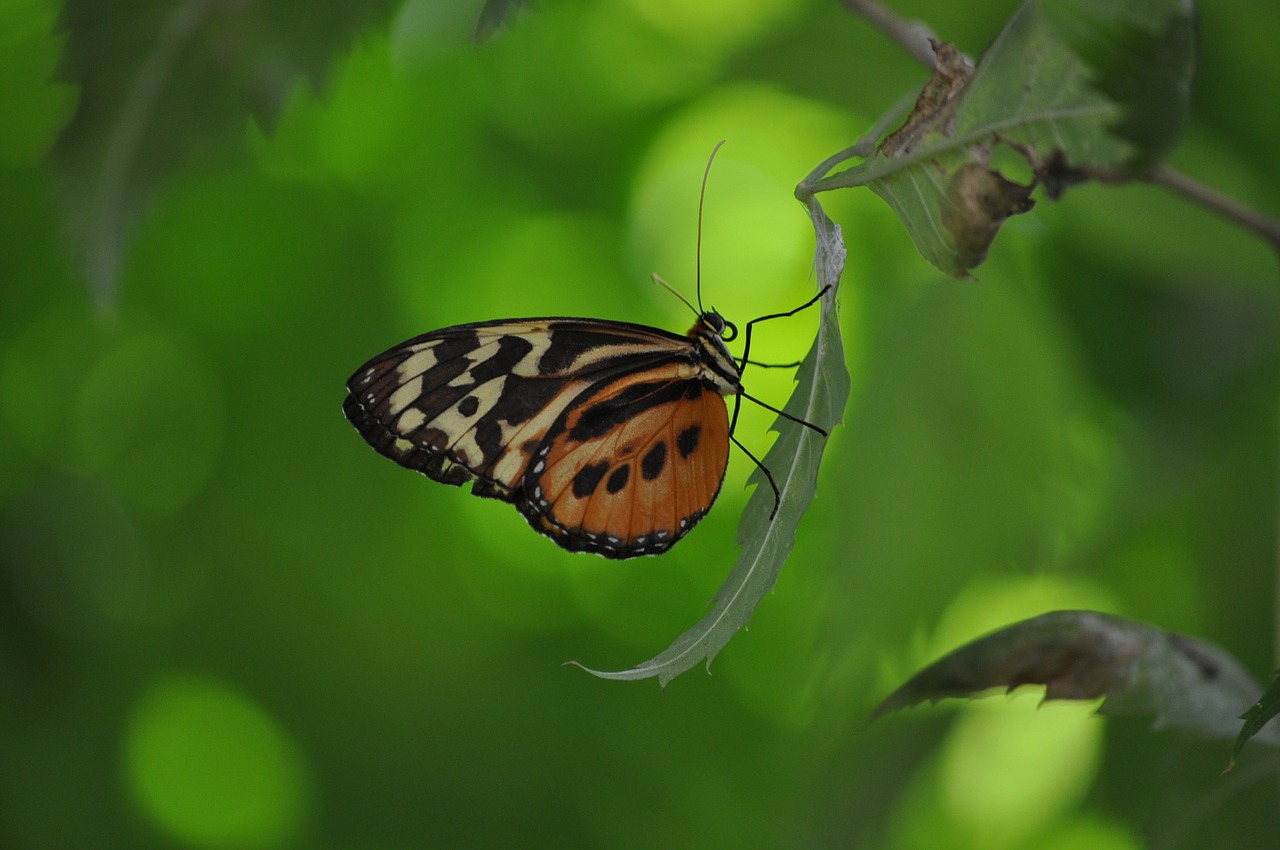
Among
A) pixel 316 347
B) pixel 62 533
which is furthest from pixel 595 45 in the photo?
pixel 62 533

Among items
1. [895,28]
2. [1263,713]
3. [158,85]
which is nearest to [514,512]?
[158,85]

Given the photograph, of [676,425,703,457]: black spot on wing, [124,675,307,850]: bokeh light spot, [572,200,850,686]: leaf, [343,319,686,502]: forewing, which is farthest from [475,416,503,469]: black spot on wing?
[124,675,307,850]: bokeh light spot

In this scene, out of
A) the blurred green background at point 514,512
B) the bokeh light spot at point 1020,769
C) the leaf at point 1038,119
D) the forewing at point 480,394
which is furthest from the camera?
the bokeh light spot at point 1020,769

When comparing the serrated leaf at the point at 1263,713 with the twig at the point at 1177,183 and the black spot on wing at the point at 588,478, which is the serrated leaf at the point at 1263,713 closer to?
the twig at the point at 1177,183

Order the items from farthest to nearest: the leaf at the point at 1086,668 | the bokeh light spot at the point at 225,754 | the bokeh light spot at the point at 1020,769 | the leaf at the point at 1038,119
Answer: the bokeh light spot at the point at 225,754 → the bokeh light spot at the point at 1020,769 → the leaf at the point at 1086,668 → the leaf at the point at 1038,119

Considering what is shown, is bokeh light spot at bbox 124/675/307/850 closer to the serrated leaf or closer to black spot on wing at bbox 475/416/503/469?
black spot on wing at bbox 475/416/503/469

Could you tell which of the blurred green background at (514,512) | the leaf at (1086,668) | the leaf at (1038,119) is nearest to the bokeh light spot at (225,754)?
the blurred green background at (514,512)

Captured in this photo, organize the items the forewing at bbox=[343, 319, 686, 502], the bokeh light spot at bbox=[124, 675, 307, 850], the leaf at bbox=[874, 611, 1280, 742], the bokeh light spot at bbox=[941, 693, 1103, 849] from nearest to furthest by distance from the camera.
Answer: the leaf at bbox=[874, 611, 1280, 742] → the forewing at bbox=[343, 319, 686, 502] → the bokeh light spot at bbox=[941, 693, 1103, 849] → the bokeh light spot at bbox=[124, 675, 307, 850]

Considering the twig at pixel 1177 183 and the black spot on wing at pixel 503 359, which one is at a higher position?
the twig at pixel 1177 183
